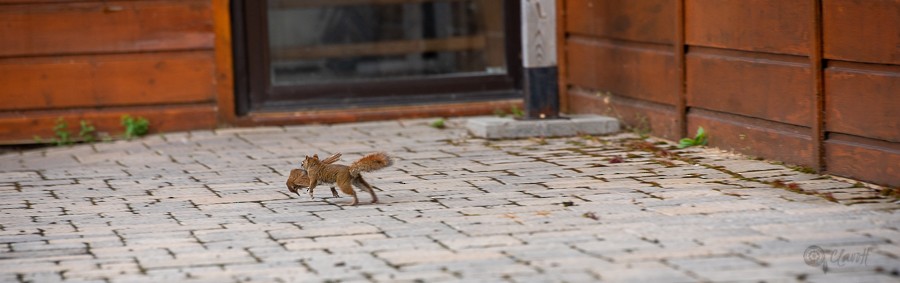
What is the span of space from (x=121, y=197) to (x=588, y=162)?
8.89ft

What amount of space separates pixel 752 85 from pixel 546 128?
189cm

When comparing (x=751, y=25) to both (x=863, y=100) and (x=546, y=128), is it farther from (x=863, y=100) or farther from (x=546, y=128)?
(x=546, y=128)

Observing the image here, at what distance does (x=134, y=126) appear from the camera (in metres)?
10.3

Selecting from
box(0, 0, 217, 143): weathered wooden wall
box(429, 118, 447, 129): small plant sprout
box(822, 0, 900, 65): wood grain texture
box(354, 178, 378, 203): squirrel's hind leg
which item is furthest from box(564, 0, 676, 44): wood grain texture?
box(354, 178, 378, 203): squirrel's hind leg

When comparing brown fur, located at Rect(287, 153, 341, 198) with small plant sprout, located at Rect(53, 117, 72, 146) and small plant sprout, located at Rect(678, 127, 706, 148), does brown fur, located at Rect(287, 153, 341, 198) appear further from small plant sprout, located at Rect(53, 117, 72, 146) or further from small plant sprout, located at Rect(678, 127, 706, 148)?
small plant sprout, located at Rect(53, 117, 72, 146)

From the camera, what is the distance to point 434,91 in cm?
1110

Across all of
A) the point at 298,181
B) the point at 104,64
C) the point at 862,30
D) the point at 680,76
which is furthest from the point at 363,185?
the point at 104,64

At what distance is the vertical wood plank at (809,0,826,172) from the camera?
716 cm

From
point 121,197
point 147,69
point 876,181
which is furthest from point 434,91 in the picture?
point 876,181

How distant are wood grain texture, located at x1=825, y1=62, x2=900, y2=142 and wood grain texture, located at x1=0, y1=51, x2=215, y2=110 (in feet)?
16.8

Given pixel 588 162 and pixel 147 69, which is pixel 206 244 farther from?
pixel 147 69

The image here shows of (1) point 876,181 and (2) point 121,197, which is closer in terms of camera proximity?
(1) point 876,181

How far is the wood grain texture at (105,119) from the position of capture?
10273 mm

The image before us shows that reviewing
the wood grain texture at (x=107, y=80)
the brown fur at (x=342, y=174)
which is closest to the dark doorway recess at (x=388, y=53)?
the wood grain texture at (x=107, y=80)
